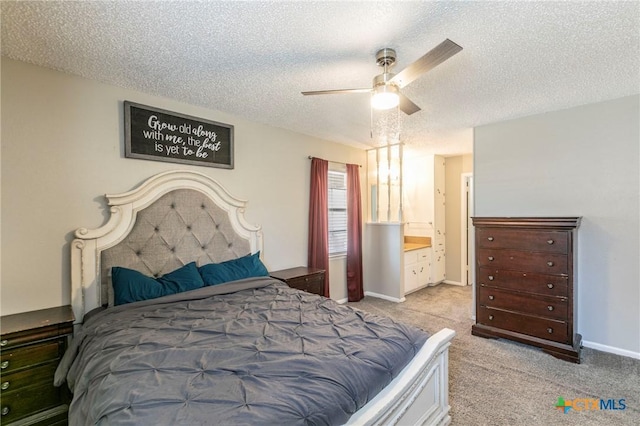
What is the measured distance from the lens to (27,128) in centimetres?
204

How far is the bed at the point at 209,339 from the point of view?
1.08m

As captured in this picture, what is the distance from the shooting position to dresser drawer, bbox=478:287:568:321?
2730 mm

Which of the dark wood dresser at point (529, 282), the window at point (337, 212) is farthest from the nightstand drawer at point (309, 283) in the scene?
the dark wood dresser at point (529, 282)

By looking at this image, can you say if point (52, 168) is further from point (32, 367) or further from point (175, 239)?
point (32, 367)

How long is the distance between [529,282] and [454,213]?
2652mm

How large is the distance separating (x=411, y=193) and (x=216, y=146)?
12.5 ft

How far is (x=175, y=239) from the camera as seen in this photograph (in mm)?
2635

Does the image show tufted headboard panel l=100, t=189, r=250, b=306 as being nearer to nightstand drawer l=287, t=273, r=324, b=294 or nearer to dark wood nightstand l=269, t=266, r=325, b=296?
dark wood nightstand l=269, t=266, r=325, b=296

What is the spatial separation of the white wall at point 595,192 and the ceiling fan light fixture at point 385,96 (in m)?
2.27

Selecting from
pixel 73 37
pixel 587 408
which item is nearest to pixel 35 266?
pixel 73 37

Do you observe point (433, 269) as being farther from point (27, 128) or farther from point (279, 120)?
point (27, 128)

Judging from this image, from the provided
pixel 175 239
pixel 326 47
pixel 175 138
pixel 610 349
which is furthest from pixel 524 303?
pixel 175 138

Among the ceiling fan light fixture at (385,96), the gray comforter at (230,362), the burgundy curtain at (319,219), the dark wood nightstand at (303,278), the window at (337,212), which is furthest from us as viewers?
the window at (337,212)
